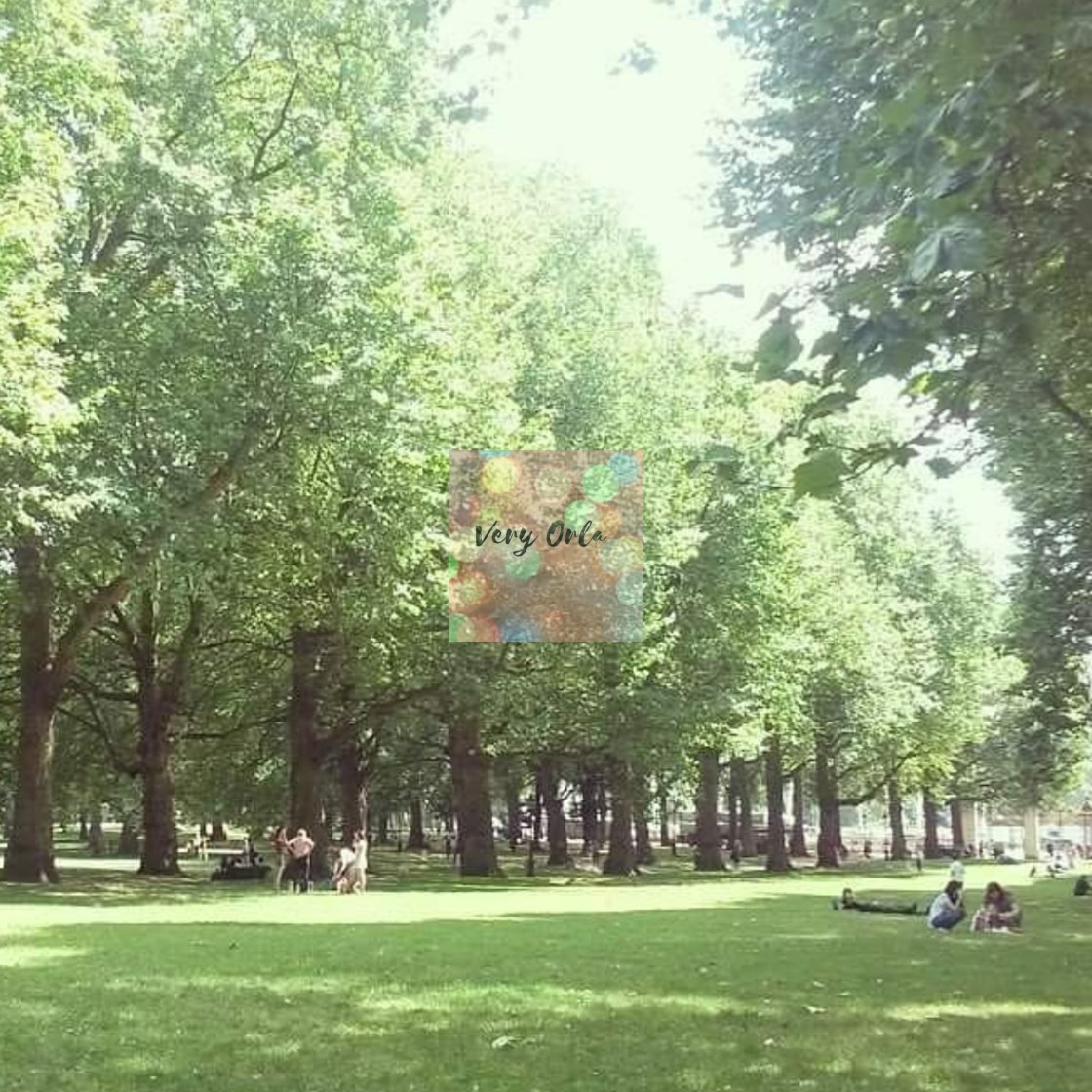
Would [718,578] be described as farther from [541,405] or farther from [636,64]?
[636,64]

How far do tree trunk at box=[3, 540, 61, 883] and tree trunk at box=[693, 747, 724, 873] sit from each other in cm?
2151

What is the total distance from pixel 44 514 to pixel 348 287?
20.4 feet

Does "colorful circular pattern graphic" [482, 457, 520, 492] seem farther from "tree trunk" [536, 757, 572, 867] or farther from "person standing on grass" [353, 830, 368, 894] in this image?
"tree trunk" [536, 757, 572, 867]

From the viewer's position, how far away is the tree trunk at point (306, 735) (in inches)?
1305

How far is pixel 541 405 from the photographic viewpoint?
33.5m

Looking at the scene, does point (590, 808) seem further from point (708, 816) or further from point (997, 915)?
point (997, 915)

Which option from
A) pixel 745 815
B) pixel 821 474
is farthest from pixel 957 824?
pixel 821 474

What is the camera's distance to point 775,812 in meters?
50.0

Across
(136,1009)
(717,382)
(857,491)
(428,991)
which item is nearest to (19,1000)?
(136,1009)

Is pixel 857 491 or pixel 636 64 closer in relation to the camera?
pixel 636 64

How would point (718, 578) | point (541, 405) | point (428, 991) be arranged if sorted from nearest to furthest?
point (428, 991) < point (541, 405) < point (718, 578)

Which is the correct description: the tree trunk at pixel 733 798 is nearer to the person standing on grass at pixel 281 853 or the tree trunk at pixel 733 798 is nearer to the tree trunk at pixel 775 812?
the tree trunk at pixel 775 812

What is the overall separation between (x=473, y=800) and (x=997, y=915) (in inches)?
788

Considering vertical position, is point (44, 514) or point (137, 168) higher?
point (137, 168)
